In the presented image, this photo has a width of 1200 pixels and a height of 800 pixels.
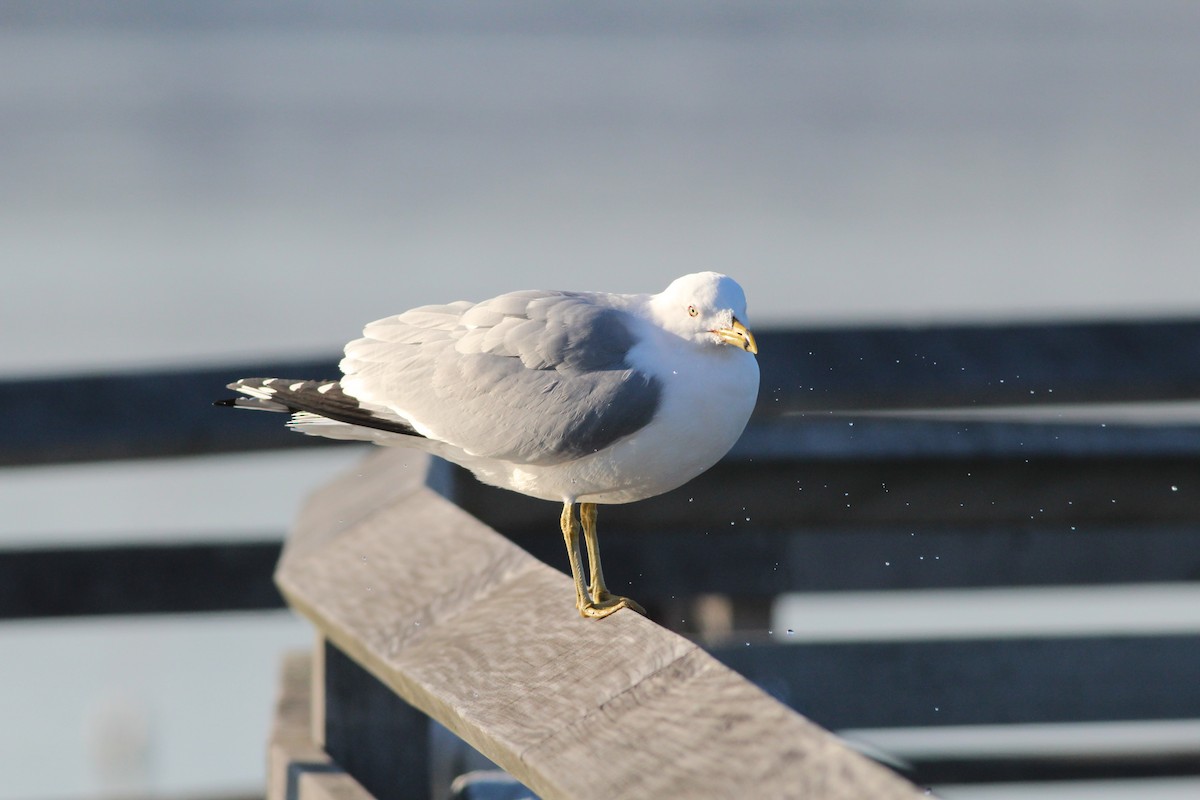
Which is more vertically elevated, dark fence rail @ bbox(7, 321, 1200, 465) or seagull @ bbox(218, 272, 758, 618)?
seagull @ bbox(218, 272, 758, 618)

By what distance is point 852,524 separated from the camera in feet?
10.2

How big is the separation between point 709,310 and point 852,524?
1.26m

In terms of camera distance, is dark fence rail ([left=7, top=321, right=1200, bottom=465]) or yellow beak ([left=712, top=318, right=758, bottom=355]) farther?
dark fence rail ([left=7, top=321, right=1200, bottom=465])

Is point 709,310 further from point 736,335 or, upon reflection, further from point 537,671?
point 537,671

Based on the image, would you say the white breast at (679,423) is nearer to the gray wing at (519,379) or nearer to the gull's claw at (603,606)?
the gray wing at (519,379)

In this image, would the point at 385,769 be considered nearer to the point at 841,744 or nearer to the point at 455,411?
the point at 455,411

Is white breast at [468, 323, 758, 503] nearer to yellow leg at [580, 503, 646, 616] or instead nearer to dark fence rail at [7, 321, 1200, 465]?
yellow leg at [580, 503, 646, 616]

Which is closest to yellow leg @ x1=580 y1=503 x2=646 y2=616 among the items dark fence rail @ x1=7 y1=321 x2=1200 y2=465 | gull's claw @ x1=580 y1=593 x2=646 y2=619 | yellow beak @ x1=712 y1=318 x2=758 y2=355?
gull's claw @ x1=580 y1=593 x2=646 y2=619

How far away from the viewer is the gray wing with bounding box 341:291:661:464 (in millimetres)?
1979

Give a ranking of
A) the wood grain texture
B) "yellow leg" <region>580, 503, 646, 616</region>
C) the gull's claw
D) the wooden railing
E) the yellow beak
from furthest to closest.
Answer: the wooden railing, "yellow leg" <region>580, 503, 646, 616</region>, the yellow beak, the gull's claw, the wood grain texture

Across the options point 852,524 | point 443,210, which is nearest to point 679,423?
point 852,524

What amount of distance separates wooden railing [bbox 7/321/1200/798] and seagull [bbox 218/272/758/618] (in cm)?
13

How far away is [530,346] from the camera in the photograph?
2.05m

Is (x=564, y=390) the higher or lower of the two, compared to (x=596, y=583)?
higher
